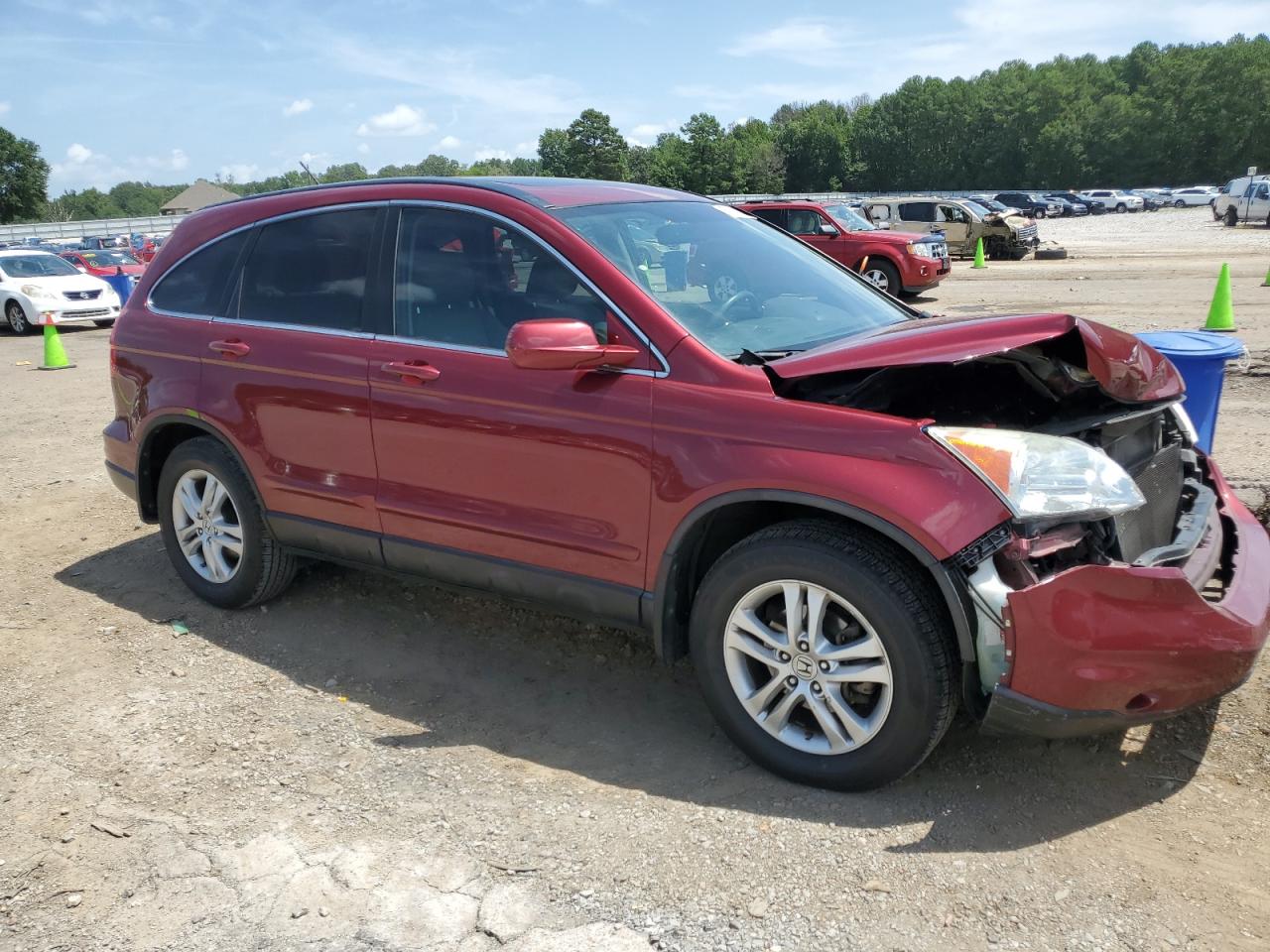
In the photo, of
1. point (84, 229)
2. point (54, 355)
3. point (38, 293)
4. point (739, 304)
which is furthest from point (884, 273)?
point (84, 229)

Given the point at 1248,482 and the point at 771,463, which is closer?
the point at 771,463

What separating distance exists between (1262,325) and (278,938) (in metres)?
12.9

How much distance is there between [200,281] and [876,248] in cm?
1443

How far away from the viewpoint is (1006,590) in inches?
106

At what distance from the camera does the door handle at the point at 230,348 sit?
14.2 ft

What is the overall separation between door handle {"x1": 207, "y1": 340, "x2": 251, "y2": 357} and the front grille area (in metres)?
3.51

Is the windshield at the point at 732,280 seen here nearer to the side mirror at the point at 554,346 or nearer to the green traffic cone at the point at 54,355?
the side mirror at the point at 554,346

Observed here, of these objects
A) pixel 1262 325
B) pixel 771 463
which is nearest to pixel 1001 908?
pixel 771 463

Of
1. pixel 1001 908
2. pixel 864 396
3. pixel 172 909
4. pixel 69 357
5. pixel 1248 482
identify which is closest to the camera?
pixel 1001 908

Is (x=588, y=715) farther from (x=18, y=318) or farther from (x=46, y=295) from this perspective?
(x=18, y=318)

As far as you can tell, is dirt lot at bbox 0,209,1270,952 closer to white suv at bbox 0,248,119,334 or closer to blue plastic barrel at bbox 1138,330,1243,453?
blue plastic barrel at bbox 1138,330,1243,453

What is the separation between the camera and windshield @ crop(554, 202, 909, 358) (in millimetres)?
3469

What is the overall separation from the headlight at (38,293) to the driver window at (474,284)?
56.8ft

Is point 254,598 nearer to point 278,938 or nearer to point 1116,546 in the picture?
point 278,938
